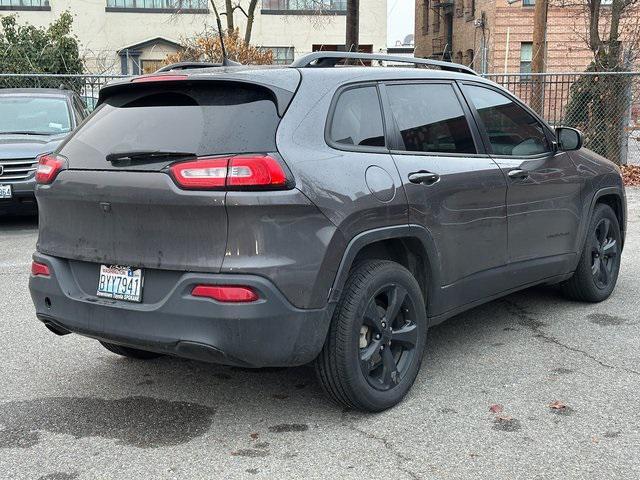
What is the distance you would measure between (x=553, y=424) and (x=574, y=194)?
2212 mm

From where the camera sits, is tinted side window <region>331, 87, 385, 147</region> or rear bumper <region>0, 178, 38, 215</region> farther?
rear bumper <region>0, 178, 38, 215</region>

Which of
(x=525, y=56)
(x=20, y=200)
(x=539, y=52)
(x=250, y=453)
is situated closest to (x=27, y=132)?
(x=20, y=200)

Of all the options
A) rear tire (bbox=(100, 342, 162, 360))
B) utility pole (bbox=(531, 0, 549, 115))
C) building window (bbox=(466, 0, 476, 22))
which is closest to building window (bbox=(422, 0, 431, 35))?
building window (bbox=(466, 0, 476, 22))

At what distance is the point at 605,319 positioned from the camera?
226 inches

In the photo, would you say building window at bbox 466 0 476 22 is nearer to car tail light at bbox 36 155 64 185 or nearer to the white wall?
the white wall

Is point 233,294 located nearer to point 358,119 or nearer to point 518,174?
point 358,119

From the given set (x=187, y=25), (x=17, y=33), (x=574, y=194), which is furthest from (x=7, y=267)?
(x=187, y=25)

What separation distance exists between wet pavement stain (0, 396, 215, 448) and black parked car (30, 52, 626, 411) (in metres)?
0.43

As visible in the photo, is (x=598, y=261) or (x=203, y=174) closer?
(x=203, y=174)

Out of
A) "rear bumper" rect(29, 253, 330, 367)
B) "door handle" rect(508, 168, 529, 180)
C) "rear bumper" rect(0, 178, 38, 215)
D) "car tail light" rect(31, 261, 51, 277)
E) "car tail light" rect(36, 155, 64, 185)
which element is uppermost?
"car tail light" rect(36, 155, 64, 185)

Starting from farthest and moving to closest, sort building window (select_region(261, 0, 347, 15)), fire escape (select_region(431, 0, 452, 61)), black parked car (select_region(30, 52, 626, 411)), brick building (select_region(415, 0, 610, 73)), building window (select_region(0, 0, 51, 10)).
→ fire escape (select_region(431, 0, 452, 61)) → building window (select_region(261, 0, 347, 15)) → building window (select_region(0, 0, 51, 10)) → brick building (select_region(415, 0, 610, 73)) → black parked car (select_region(30, 52, 626, 411))

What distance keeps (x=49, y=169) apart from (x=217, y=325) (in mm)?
1364

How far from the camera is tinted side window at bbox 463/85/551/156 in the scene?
5.00 meters

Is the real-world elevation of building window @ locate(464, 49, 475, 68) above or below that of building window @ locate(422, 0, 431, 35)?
below
